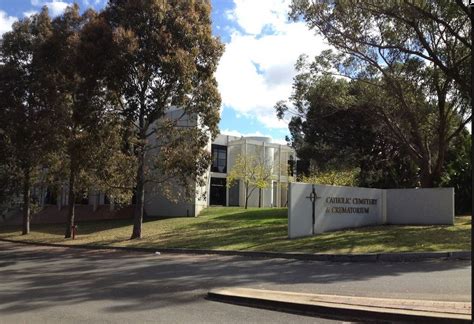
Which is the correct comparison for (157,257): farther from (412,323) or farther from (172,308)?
(412,323)

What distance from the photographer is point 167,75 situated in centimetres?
2270

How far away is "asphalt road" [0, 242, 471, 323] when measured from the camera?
8297mm

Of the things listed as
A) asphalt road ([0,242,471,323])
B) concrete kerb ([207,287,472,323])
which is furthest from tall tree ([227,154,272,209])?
concrete kerb ([207,287,472,323])

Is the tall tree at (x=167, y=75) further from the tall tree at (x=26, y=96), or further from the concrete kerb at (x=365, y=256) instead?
the concrete kerb at (x=365, y=256)

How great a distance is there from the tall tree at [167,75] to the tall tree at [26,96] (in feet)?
16.9

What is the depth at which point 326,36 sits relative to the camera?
2352 cm

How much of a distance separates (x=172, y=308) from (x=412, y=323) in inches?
148

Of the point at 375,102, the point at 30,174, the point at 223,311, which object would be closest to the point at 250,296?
the point at 223,311

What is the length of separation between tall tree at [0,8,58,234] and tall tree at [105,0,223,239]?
5162 millimetres

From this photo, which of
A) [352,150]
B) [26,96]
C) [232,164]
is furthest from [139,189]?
[232,164]

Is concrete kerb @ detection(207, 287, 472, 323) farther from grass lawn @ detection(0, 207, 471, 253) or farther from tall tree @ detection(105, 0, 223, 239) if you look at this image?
Result: tall tree @ detection(105, 0, 223, 239)

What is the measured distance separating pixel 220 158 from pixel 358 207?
33.1 metres

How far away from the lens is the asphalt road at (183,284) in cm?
830

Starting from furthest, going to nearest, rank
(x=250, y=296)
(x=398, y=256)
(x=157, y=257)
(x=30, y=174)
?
(x=30, y=174)
(x=157, y=257)
(x=398, y=256)
(x=250, y=296)
